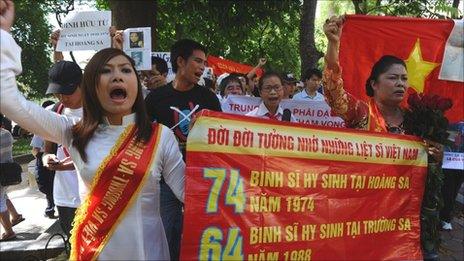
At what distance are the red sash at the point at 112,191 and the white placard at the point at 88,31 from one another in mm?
2379

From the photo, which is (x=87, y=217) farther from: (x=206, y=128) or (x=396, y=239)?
(x=396, y=239)

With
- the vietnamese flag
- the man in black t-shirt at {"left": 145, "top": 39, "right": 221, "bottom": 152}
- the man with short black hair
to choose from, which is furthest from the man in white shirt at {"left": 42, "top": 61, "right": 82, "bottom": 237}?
the vietnamese flag

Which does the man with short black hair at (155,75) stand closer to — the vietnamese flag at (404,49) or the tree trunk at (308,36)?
the vietnamese flag at (404,49)

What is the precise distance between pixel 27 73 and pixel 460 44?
109ft

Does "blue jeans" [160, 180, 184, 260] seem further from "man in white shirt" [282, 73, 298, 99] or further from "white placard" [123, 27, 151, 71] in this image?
"man in white shirt" [282, 73, 298, 99]

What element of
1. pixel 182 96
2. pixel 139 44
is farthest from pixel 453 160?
pixel 139 44

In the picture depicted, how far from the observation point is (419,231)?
2.87 meters

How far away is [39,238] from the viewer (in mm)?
5387

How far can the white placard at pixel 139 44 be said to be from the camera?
4312 millimetres

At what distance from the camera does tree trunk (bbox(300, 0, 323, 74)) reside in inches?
402

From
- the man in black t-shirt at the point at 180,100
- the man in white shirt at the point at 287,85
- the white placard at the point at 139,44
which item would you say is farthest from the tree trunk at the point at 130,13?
the man in white shirt at the point at 287,85

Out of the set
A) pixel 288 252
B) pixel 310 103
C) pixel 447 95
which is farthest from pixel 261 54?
pixel 288 252

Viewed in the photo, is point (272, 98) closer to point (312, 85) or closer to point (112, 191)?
point (112, 191)

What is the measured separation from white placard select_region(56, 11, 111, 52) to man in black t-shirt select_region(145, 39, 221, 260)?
98 cm
